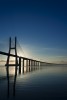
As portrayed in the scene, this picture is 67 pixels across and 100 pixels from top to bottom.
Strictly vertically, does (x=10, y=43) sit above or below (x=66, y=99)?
above

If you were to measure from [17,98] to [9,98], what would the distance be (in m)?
0.34

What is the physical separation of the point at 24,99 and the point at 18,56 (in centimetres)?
4683

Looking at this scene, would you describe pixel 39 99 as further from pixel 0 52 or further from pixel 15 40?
pixel 15 40

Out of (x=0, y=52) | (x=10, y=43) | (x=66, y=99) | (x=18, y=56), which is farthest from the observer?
(x=10, y=43)

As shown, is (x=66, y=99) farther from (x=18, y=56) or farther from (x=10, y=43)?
(x=10, y=43)

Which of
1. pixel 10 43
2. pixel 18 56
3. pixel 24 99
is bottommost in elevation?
pixel 24 99

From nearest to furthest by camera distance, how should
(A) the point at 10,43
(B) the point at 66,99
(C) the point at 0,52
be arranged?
(B) the point at 66,99 < (C) the point at 0,52 < (A) the point at 10,43

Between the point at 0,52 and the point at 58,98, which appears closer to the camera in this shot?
the point at 58,98

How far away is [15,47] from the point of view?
58.2 metres

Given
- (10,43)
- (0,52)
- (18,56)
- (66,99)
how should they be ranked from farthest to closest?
(10,43)
(18,56)
(0,52)
(66,99)

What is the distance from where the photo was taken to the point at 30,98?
873cm

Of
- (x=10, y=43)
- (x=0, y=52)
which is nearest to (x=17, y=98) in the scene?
(x=0, y=52)

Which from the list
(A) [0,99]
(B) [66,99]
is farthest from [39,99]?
(A) [0,99]

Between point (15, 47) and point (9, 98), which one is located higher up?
point (15, 47)
